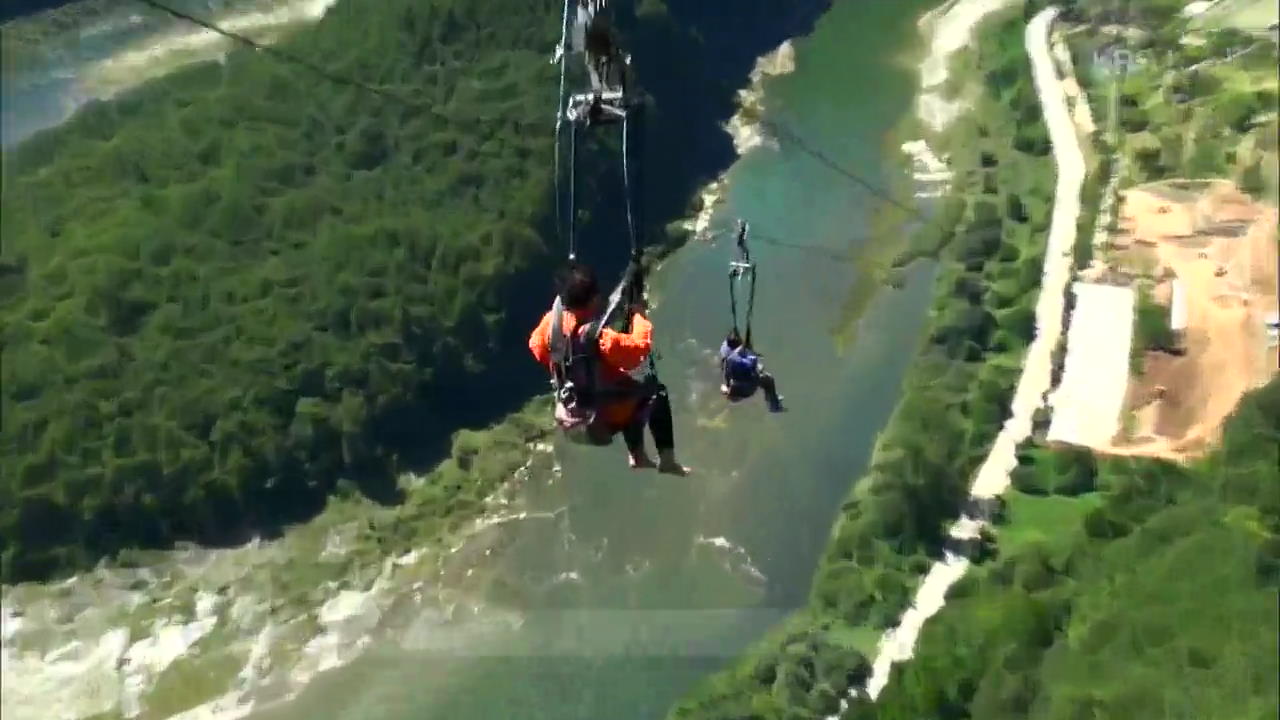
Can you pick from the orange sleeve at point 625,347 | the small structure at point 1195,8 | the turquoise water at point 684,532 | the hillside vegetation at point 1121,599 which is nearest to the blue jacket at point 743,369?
the orange sleeve at point 625,347

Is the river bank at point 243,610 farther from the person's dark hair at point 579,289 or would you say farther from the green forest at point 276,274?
the person's dark hair at point 579,289

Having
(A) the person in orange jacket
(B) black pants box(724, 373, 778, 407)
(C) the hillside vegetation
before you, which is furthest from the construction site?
(A) the person in orange jacket

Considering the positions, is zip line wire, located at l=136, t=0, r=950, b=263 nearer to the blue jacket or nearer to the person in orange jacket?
the blue jacket

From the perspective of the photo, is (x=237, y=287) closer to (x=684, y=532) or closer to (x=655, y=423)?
(x=684, y=532)

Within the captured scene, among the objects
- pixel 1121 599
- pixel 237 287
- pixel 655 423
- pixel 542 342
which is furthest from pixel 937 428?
pixel 542 342

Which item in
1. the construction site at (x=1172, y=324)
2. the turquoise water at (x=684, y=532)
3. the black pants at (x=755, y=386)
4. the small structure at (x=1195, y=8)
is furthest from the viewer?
the small structure at (x=1195, y=8)

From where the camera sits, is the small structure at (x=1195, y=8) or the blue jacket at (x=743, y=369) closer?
the blue jacket at (x=743, y=369)
